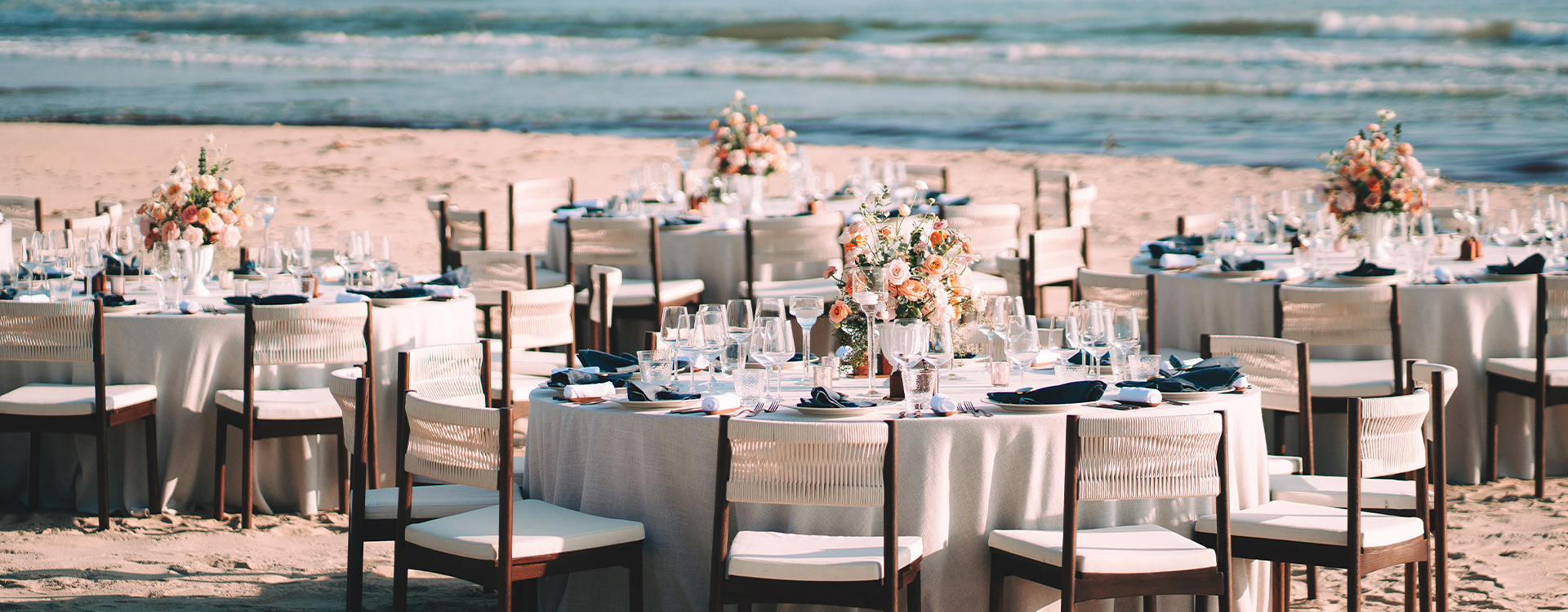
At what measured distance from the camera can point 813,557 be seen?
3439 millimetres

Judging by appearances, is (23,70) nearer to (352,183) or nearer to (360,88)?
(360,88)

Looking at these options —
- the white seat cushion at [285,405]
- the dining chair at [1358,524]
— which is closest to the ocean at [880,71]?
the white seat cushion at [285,405]

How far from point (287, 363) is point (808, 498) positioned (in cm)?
262

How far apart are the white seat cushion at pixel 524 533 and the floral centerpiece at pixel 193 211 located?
2.92 m

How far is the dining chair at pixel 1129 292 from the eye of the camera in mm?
6195

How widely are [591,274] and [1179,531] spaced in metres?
4.47

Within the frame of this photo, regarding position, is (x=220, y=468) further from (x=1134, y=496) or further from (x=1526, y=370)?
(x=1526, y=370)

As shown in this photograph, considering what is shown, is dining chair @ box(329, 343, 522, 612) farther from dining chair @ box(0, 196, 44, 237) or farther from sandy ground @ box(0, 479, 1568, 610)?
dining chair @ box(0, 196, 44, 237)

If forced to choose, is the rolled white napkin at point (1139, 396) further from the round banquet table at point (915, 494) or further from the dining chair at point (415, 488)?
the dining chair at point (415, 488)

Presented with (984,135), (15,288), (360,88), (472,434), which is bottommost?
(472,434)

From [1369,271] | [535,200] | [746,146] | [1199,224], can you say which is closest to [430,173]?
[535,200]

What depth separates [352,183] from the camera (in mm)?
15297

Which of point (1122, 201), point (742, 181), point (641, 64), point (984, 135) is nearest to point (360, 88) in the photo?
point (641, 64)

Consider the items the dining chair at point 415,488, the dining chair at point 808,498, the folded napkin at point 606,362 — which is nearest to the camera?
the dining chair at point 808,498
